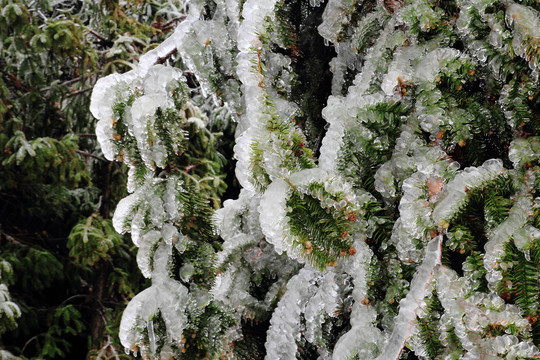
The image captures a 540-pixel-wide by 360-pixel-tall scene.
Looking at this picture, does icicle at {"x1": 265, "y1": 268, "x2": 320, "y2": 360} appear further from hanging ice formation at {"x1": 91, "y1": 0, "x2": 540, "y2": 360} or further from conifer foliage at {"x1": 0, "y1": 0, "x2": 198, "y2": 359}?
conifer foliage at {"x1": 0, "y1": 0, "x2": 198, "y2": 359}

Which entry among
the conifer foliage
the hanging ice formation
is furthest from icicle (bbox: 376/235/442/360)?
the conifer foliage

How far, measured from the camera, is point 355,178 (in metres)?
0.91

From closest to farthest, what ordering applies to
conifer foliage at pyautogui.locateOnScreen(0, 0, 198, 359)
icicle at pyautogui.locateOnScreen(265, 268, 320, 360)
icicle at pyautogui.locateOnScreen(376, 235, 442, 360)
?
icicle at pyautogui.locateOnScreen(376, 235, 442, 360)
icicle at pyautogui.locateOnScreen(265, 268, 320, 360)
conifer foliage at pyautogui.locateOnScreen(0, 0, 198, 359)

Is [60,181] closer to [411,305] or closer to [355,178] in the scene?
[355,178]

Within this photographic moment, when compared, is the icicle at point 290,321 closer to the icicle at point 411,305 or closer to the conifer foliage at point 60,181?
the icicle at point 411,305

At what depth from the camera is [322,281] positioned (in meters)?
0.98

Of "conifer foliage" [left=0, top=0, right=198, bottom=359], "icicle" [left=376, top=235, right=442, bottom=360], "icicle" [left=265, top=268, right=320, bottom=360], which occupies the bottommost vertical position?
"conifer foliage" [left=0, top=0, right=198, bottom=359]

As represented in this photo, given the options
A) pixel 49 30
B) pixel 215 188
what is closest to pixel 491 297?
pixel 215 188

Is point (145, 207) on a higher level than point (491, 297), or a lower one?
lower

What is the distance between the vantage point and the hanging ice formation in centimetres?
74

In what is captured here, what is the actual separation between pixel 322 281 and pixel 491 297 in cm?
35

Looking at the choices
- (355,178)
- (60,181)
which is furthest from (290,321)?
A: (60,181)

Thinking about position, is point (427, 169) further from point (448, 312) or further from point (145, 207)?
point (145, 207)

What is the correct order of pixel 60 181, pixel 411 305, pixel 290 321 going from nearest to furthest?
pixel 411 305 < pixel 290 321 < pixel 60 181
